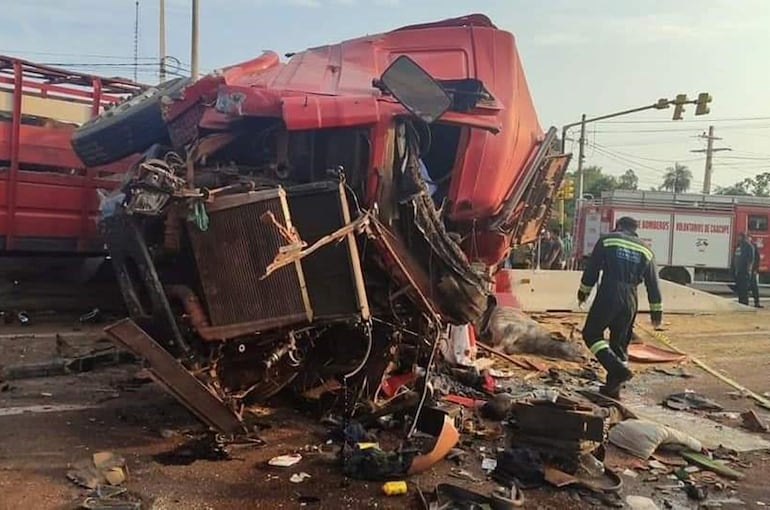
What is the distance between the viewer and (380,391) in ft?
16.7

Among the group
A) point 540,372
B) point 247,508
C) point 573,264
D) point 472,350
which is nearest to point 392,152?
point 247,508

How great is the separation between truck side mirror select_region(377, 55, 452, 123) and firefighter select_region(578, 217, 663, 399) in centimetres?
279

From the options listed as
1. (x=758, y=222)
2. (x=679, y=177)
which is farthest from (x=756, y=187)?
(x=758, y=222)

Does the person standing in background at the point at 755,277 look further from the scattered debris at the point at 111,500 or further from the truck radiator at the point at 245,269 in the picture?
the scattered debris at the point at 111,500

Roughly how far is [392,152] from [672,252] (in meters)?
19.9

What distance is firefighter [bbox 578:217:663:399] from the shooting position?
6.16m

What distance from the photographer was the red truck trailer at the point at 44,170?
297 inches

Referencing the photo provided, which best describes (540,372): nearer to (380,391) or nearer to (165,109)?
(380,391)

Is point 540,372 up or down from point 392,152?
down

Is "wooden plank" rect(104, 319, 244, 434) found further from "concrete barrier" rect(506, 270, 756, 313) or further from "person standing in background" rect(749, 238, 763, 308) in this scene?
"person standing in background" rect(749, 238, 763, 308)

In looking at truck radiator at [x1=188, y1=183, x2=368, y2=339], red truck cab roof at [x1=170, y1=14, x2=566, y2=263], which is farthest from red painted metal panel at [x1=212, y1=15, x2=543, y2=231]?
truck radiator at [x1=188, y1=183, x2=368, y2=339]

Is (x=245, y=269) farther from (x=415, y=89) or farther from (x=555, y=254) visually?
(x=555, y=254)

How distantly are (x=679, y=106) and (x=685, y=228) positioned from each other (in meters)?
3.68

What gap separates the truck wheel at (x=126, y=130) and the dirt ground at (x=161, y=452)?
1.71 meters
